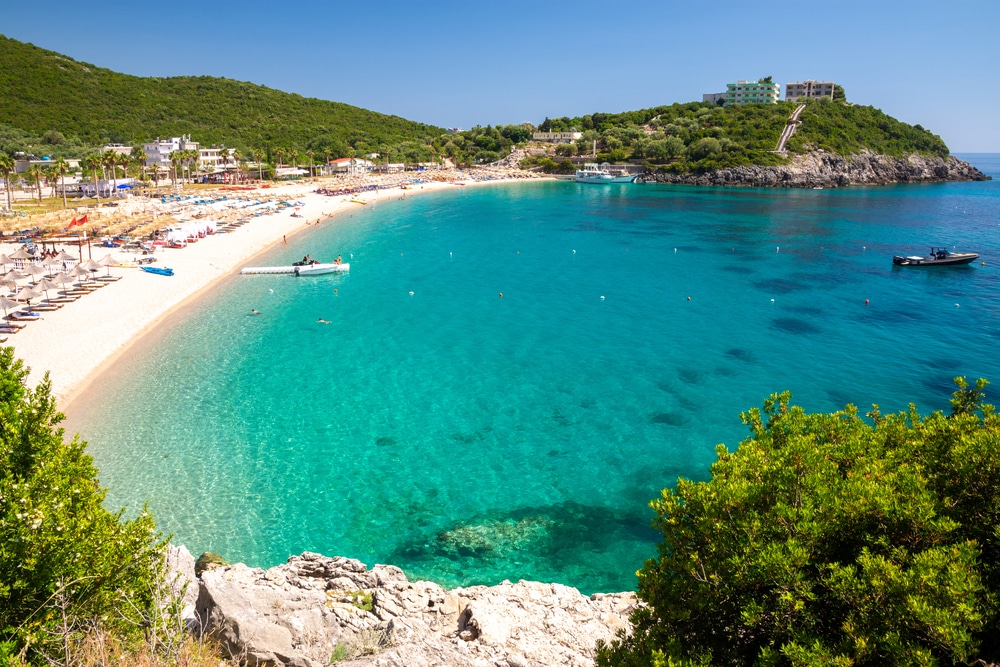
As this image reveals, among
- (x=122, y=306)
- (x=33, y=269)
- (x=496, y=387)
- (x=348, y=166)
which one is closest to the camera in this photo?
(x=496, y=387)

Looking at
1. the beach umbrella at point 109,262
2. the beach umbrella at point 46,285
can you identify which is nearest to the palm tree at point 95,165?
the beach umbrella at point 109,262

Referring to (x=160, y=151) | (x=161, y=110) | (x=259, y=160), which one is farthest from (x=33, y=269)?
(x=161, y=110)

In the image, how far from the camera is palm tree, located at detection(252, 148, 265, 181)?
108 m

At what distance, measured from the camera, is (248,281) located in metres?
45.0

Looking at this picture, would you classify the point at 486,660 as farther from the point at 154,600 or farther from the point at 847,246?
the point at 847,246

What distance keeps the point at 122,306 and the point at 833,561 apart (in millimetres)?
39923

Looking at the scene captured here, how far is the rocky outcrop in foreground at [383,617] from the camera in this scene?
9.14m

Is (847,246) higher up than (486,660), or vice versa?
(847,246)

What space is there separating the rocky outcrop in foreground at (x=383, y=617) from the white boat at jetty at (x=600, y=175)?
13034cm

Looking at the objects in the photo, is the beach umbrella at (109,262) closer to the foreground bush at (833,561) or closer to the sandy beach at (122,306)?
the sandy beach at (122,306)

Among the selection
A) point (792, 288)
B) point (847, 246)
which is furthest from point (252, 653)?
point (847, 246)

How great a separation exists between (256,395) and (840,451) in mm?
23526

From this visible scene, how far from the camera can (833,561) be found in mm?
6551

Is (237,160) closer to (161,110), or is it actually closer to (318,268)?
(161,110)
